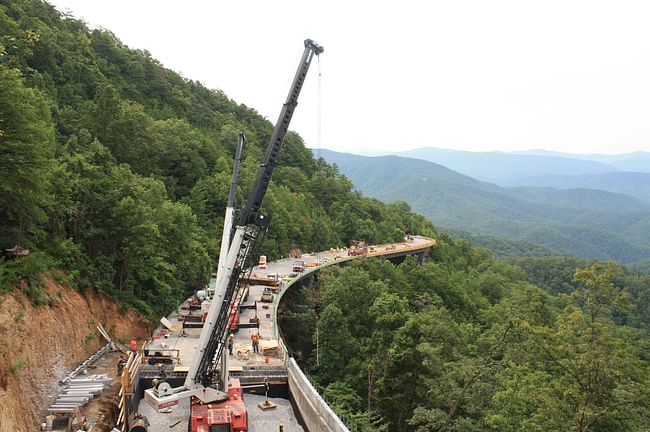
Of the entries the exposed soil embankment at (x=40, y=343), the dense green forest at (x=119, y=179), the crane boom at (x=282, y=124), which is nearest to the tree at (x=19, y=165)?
the dense green forest at (x=119, y=179)

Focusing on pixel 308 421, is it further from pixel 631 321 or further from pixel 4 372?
pixel 631 321

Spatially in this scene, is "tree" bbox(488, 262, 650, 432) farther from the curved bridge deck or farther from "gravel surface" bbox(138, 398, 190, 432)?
"gravel surface" bbox(138, 398, 190, 432)

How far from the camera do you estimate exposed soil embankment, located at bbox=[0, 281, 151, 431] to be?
1938 centimetres

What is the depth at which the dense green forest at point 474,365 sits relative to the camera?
21.9m

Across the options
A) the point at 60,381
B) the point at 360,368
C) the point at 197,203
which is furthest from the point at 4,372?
the point at 197,203

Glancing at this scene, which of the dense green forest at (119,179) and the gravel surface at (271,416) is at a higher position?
the dense green forest at (119,179)

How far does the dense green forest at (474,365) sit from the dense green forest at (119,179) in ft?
44.9

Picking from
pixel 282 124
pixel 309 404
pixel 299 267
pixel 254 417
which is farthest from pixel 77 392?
pixel 299 267

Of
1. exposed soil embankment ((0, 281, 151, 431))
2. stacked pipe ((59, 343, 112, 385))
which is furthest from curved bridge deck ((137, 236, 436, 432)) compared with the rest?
exposed soil embankment ((0, 281, 151, 431))

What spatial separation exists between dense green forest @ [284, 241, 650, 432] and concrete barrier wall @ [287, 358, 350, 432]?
247cm

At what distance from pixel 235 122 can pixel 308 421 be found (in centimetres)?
8820

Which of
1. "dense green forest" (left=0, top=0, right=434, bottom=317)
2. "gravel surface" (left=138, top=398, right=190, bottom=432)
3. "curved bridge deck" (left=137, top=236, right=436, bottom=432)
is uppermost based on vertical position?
"dense green forest" (left=0, top=0, right=434, bottom=317)

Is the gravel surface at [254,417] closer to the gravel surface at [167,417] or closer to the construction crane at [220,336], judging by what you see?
the gravel surface at [167,417]

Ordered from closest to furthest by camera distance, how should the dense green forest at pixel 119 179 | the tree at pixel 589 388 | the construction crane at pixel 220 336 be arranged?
the tree at pixel 589 388 < the construction crane at pixel 220 336 < the dense green forest at pixel 119 179
